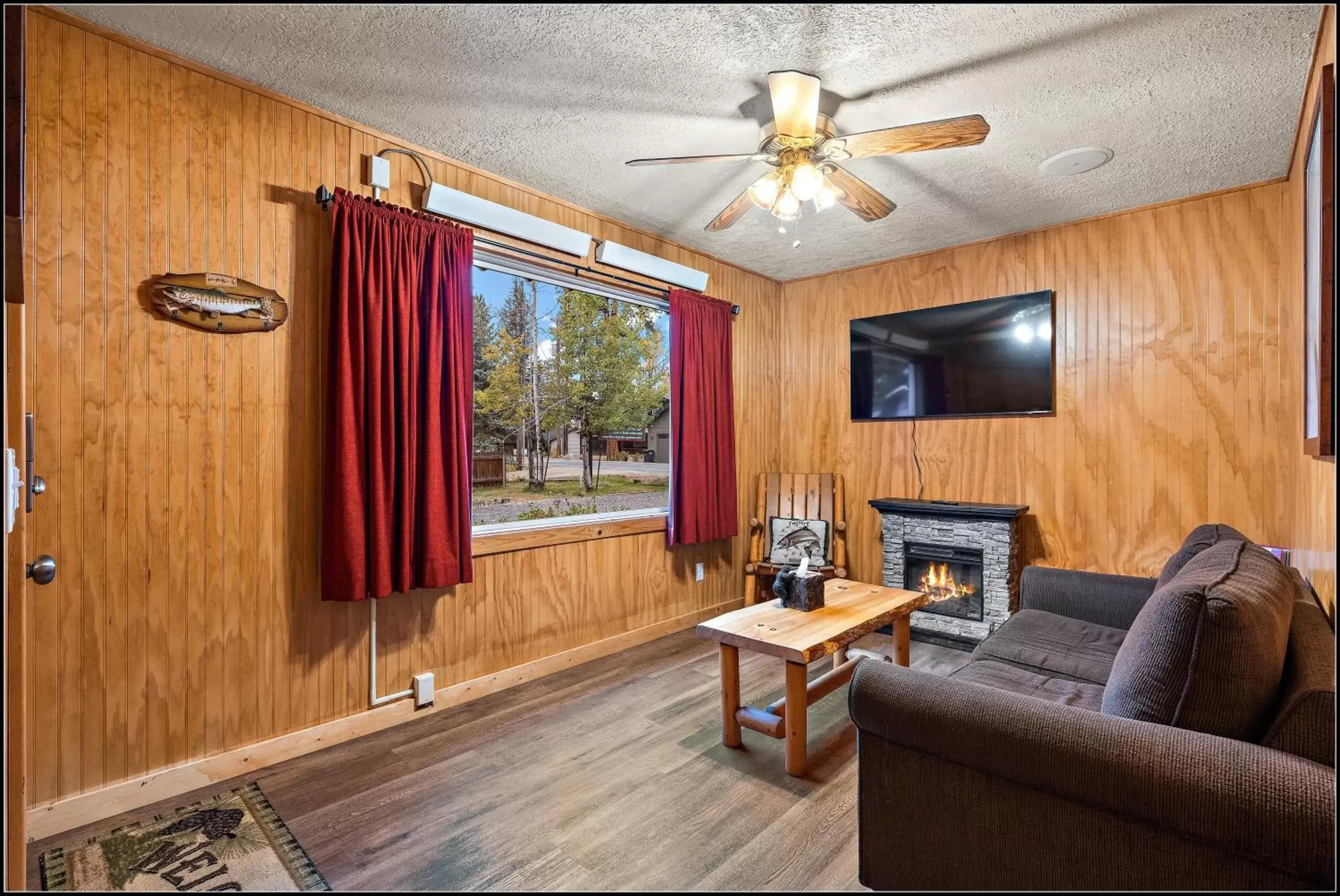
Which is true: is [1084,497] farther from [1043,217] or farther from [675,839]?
[675,839]

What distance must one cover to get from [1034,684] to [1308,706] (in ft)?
3.36

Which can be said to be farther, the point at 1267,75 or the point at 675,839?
the point at 1267,75

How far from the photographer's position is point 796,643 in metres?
2.35

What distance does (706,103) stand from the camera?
2.50 metres

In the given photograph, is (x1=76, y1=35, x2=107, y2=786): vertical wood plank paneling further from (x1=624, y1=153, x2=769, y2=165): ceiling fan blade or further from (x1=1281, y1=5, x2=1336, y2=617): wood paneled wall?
(x1=1281, y1=5, x2=1336, y2=617): wood paneled wall

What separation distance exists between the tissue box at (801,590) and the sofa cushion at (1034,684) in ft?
2.22

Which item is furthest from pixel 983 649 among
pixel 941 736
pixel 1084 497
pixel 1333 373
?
pixel 1084 497

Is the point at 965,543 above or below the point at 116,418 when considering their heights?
below

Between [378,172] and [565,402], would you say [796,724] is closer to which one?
[565,402]

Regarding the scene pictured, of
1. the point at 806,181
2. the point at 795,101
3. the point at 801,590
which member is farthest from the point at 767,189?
the point at 801,590

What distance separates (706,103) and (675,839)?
2647 millimetres

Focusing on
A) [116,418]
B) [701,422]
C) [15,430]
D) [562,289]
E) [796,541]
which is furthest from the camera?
[796,541]

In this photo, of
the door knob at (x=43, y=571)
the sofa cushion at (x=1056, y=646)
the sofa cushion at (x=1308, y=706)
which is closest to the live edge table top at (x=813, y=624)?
the sofa cushion at (x=1056, y=646)

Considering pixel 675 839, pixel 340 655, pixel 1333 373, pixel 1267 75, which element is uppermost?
pixel 1267 75
